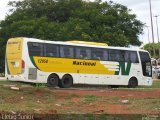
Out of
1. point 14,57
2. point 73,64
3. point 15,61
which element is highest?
point 14,57

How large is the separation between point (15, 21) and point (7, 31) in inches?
68.1

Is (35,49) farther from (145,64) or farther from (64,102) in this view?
(64,102)

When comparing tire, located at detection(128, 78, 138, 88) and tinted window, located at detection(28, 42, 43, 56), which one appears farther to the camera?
tire, located at detection(128, 78, 138, 88)

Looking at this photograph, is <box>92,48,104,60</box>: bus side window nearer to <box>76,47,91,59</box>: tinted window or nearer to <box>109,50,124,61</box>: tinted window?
<box>76,47,91,59</box>: tinted window

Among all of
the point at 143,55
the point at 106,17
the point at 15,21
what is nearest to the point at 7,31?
the point at 15,21

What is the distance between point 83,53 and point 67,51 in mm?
1297

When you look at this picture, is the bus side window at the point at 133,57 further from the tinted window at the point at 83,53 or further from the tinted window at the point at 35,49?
the tinted window at the point at 35,49

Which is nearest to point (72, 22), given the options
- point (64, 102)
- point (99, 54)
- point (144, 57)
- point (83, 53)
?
point (144, 57)

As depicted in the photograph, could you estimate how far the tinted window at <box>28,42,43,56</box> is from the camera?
26.2 m

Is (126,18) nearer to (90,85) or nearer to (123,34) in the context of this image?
(123,34)

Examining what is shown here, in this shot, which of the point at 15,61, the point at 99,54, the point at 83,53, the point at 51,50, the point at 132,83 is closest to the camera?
the point at 15,61

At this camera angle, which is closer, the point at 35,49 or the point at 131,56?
the point at 35,49

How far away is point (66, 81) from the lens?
2816 cm

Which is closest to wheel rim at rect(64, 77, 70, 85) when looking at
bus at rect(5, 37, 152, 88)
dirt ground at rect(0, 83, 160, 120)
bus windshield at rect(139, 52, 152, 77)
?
bus at rect(5, 37, 152, 88)
